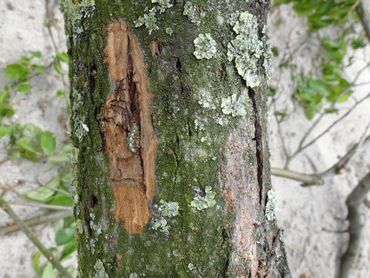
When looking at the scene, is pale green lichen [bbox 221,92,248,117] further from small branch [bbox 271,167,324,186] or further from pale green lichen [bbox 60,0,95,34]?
small branch [bbox 271,167,324,186]

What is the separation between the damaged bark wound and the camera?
50 cm

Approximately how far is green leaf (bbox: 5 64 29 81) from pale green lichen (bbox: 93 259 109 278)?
30.2 inches

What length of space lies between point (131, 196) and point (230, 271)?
13cm

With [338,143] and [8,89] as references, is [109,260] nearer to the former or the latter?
[8,89]

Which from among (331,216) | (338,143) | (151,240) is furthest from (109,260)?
(338,143)

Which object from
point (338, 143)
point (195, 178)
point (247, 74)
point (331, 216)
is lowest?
point (331, 216)

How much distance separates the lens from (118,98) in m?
0.50

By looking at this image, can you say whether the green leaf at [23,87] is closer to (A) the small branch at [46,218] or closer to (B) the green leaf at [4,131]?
(B) the green leaf at [4,131]

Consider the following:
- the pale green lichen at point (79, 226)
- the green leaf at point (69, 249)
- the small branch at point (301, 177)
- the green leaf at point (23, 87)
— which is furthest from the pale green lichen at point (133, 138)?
the small branch at point (301, 177)

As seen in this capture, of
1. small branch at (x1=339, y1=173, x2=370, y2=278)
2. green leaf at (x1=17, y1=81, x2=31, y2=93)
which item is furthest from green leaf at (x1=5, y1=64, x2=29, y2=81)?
small branch at (x1=339, y1=173, x2=370, y2=278)

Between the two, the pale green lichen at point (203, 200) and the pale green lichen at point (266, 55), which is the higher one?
the pale green lichen at point (266, 55)

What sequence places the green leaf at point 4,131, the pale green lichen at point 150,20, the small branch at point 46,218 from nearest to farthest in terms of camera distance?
the pale green lichen at point 150,20, the green leaf at point 4,131, the small branch at point 46,218

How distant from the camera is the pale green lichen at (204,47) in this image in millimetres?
497

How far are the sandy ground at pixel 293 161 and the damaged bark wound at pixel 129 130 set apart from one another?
2.48 ft
